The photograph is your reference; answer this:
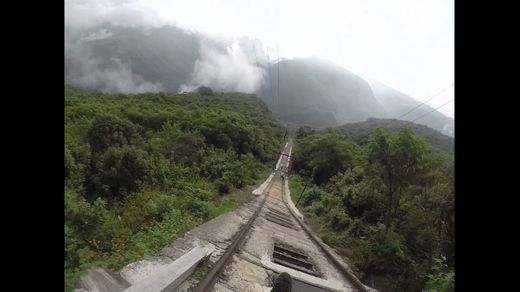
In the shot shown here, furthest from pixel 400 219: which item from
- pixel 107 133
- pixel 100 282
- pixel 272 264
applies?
pixel 107 133

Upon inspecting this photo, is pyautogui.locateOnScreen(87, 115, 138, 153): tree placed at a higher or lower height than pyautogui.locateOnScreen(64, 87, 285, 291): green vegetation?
higher

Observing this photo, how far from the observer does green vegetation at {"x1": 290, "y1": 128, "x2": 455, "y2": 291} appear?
9.18 m

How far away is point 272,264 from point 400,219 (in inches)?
211

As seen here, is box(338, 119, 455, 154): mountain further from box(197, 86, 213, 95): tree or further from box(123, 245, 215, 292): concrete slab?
box(197, 86, 213, 95): tree

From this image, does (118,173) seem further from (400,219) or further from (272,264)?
(400,219)

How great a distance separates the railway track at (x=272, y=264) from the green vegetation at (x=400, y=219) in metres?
0.96

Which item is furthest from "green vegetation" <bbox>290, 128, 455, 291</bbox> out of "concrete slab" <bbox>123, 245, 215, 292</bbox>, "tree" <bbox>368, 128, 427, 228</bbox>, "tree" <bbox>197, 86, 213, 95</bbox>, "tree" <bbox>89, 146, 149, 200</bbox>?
"tree" <bbox>197, 86, 213, 95</bbox>

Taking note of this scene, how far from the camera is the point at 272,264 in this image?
8188 millimetres

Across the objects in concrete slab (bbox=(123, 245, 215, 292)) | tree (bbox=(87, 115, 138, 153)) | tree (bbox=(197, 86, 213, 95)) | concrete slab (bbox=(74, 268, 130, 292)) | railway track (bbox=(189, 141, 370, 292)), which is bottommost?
railway track (bbox=(189, 141, 370, 292))

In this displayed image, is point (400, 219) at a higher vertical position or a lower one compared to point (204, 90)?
lower

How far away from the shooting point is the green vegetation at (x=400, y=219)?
918 cm

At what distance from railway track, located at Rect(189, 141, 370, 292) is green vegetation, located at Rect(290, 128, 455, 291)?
965 millimetres
